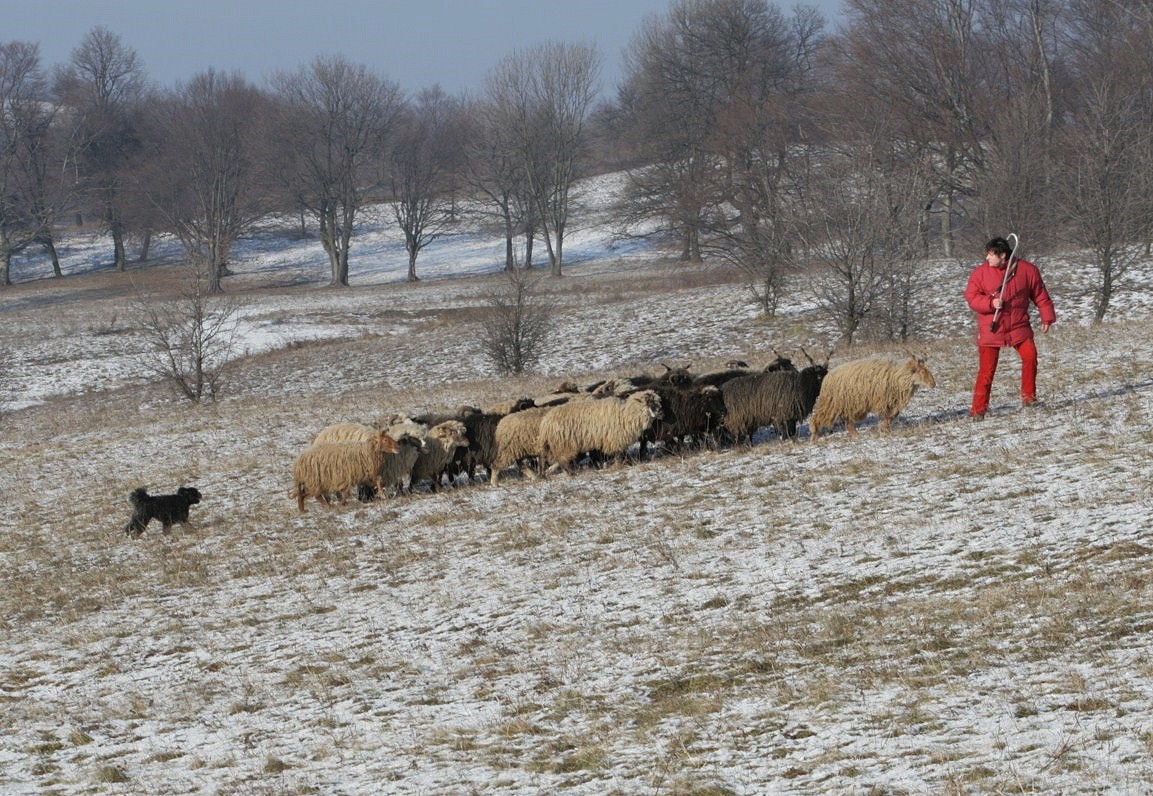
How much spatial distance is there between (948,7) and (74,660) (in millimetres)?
44474

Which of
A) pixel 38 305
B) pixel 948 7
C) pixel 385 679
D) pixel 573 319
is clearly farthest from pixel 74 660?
pixel 38 305

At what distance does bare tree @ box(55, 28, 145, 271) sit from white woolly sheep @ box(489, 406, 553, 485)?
6417cm

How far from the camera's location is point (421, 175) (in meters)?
71.3

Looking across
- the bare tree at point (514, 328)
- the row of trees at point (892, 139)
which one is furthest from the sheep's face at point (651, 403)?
the bare tree at point (514, 328)

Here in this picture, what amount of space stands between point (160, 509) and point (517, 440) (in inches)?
182

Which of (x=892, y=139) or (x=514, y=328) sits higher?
(x=892, y=139)

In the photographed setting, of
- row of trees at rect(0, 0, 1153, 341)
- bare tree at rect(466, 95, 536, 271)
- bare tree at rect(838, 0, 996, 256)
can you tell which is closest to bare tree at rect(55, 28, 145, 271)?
row of trees at rect(0, 0, 1153, 341)

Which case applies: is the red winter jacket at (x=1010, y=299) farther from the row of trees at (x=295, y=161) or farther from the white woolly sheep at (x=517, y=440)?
the row of trees at (x=295, y=161)

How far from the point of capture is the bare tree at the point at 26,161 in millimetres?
70062

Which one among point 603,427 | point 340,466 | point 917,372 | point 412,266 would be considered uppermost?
point 412,266

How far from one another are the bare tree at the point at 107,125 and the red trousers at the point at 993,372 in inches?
2680

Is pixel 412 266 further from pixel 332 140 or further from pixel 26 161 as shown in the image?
pixel 26 161

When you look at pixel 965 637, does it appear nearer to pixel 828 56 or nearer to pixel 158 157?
pixel 828 56

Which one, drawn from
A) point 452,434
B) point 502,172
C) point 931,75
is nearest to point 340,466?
point 452,434
